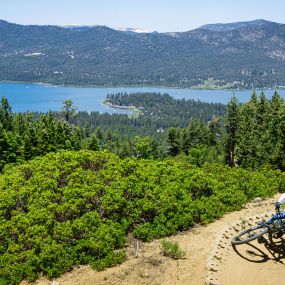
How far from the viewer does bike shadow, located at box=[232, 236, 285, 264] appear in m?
17.1

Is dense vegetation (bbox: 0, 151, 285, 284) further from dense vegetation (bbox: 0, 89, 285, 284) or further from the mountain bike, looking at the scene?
the mountain bike

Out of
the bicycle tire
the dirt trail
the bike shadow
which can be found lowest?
the dirt trail

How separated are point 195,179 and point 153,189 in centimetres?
346

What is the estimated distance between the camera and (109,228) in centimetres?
2036

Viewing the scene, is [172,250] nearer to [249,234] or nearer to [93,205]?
[249,234]

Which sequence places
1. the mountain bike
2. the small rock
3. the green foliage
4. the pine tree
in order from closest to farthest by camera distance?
the mountain bike
the green foliage
the small rock
the pine tree

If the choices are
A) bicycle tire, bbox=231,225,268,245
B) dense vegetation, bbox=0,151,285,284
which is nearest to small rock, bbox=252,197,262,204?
dense vegetation, bbox=0,151,285,284

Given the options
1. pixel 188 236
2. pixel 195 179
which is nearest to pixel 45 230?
pixel 188 236

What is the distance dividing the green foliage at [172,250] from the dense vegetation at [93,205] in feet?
6.64

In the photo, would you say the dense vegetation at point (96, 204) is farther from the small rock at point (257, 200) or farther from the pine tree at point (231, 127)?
the pine tree at point (231, 127)

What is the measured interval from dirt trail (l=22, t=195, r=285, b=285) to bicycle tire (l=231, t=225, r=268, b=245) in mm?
409

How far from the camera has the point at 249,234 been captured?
17.6 m

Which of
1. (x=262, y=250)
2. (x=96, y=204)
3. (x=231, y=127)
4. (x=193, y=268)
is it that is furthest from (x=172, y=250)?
(x=231, y=127)

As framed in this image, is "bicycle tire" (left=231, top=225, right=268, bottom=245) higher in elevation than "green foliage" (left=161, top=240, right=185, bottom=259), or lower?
higher
